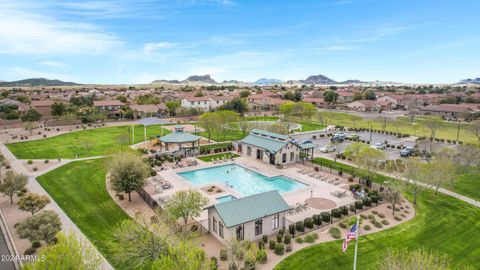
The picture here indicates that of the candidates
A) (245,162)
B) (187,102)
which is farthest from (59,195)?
(187,102)

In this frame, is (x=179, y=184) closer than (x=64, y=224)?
No

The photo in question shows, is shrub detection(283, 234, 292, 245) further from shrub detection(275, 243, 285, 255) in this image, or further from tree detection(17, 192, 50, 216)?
tree detection(17, 192, 50, 216)

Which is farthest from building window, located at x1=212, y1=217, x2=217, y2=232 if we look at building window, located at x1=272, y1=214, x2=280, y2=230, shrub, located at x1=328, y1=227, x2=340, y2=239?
shrub, located at x1=328, y1=227, x2=340, y2=239

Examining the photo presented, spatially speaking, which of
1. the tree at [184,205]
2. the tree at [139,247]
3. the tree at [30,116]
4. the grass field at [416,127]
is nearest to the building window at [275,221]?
the tree at [184,205]

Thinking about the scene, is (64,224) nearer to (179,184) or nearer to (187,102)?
(179,184)

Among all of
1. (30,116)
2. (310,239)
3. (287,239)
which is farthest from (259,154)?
(30,116)

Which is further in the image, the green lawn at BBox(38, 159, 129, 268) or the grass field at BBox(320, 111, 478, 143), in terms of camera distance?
the grass field at BBox(320, 111, 478, 143)
